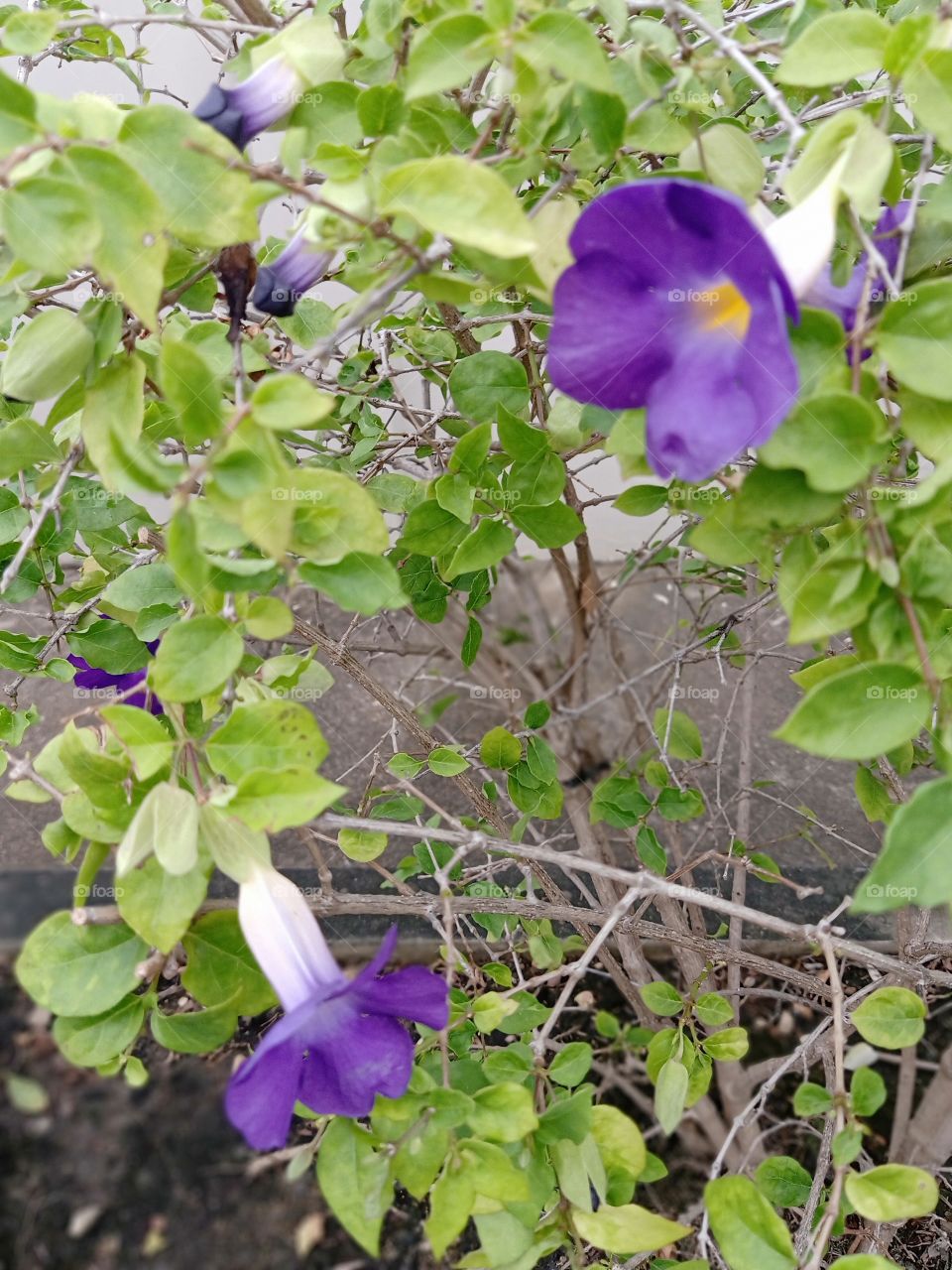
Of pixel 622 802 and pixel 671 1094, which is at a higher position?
pixel 671 1094

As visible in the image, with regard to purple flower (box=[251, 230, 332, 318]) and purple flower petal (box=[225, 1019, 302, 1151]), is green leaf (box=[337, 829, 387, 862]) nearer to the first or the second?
purple flower petal (box=[225, 1019, 302, 1151])

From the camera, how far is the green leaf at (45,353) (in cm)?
53

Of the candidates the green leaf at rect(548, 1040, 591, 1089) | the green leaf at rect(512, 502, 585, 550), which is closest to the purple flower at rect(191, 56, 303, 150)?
the green leaf at rect(512, 502, 585, 550)

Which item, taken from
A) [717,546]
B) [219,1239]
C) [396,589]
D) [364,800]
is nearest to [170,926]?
[396,589]

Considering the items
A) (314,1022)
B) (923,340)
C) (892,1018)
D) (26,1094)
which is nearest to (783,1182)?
(892,1018)

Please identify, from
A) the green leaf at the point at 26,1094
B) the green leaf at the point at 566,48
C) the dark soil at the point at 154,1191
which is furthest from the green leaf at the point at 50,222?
the green leaf at the point at 26,1094

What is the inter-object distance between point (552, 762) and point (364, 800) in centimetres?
21

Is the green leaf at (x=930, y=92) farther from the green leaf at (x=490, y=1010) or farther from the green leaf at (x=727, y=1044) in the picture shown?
the green leaf at (x=727, y=1044)

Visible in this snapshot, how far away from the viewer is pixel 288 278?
0.60m

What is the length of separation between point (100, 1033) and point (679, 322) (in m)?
0.58

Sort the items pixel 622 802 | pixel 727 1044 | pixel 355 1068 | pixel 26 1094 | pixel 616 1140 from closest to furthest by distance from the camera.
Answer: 1. pixel 355 1068
2. pixel 616 1140
3. pixel 727 1044
4. pixel 622 802
5. pixel 26 1094

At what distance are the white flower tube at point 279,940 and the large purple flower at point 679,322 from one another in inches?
13.1

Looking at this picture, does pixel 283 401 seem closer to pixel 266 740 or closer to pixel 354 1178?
pixel 266 740

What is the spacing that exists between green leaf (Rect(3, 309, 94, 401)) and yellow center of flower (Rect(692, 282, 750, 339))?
1.13 ft
